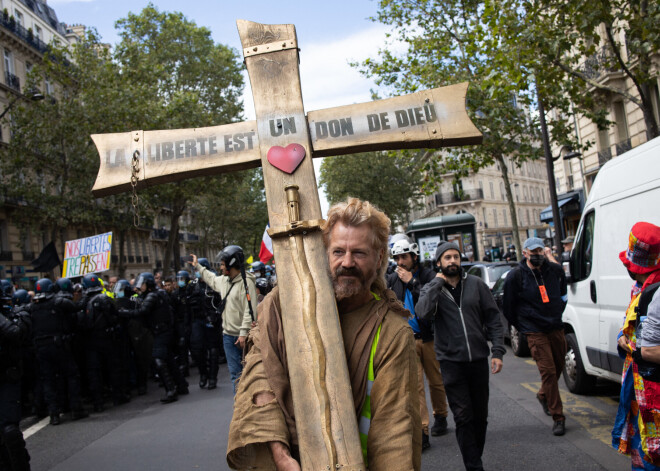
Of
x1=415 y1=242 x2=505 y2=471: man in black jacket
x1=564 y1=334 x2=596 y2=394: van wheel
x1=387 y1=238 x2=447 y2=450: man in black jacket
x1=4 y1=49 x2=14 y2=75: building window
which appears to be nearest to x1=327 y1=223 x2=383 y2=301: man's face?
x1=415 y1=242 x2=505 y2=471: man in black jacket

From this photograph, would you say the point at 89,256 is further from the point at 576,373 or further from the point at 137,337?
the point at 576,373

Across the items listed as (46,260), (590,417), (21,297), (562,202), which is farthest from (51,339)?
(562,202)

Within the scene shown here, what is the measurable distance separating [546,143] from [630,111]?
6.25 meters

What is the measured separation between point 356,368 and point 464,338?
10.1ft

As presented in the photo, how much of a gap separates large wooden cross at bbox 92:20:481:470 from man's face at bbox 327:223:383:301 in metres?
0.09

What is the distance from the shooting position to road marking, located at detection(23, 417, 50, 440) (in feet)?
26.1

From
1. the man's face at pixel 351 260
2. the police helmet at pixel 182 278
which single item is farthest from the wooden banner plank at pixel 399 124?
the police helmet at pixel 182 278

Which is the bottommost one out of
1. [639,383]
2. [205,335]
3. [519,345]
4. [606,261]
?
[519,345]

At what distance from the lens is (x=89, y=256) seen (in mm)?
12914

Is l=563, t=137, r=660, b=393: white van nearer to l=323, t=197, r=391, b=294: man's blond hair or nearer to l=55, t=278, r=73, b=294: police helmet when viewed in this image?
l=323, t=197, r=391, b=294: man's blond hair

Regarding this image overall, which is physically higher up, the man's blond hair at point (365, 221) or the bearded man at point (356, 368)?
the man's blond hair at point (365, 221)

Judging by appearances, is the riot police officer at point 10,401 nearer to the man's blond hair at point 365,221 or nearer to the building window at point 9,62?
the man's blond hair at point 365,221

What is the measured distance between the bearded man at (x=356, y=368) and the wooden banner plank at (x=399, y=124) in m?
0.25

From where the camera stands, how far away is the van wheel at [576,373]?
24.1 ft
